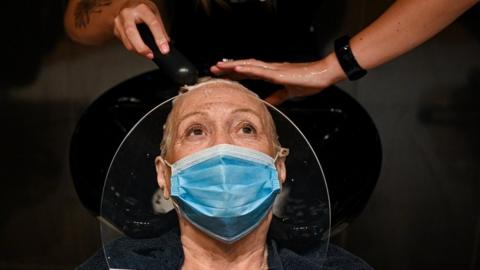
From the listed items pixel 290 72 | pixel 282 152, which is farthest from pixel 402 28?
pixel 282 152

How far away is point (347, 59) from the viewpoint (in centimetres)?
140

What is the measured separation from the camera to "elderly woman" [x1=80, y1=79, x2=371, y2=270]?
111 centimetres

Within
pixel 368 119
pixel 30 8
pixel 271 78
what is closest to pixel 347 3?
pixel 368 119

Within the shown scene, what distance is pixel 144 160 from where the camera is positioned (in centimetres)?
125

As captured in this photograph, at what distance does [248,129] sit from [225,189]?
15 centimetres

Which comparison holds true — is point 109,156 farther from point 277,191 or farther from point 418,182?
point 418,182

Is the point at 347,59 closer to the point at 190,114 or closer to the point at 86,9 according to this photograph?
the point at 190,114

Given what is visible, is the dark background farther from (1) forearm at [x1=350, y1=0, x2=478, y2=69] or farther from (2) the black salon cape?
(2) the black salon cape

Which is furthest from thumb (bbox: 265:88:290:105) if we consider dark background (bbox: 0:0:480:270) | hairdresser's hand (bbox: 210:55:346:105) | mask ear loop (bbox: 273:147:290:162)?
dark background (bbox: 0:0:480:270)

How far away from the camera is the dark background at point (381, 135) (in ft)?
7.54

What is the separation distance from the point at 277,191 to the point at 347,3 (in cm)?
123

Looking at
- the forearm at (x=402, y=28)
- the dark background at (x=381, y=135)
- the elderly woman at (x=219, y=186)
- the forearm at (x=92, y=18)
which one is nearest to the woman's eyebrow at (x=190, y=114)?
the elderly woman at (x=219, y=186)

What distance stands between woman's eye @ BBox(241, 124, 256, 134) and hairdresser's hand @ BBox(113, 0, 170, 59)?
8.2 inches

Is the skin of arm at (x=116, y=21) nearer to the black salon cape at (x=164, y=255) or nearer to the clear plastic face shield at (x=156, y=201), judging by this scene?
the clear plastic face shield at (x=156, y=201)
